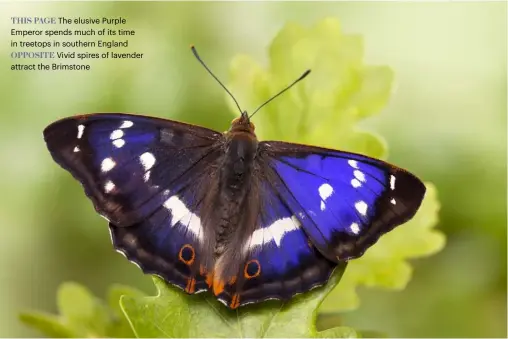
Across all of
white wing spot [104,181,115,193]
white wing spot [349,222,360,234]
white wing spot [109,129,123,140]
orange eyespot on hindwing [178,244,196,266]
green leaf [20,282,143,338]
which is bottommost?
green leaf [20,282,143,338]

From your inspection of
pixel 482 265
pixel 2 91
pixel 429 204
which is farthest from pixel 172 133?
pixel 482 265

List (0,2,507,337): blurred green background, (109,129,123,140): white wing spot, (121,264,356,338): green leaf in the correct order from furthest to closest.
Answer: (0,2,507,337): blurred green background, (109,129,123,140): white wing spot, (121,264,356,338): green leaf

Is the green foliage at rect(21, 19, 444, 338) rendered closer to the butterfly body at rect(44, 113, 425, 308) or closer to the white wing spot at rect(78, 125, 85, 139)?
the butterfly body at rect(44, 113, 425, 308)

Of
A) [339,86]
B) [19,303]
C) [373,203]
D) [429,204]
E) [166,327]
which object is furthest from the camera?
[19,303]

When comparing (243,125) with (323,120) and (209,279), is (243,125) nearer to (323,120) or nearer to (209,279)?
(323,120)

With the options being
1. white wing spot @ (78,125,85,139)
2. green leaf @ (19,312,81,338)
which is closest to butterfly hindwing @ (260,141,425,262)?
white wing spot @ (78,125,85,139)

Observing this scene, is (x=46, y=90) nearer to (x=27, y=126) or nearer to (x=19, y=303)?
(x=27, y=126)
